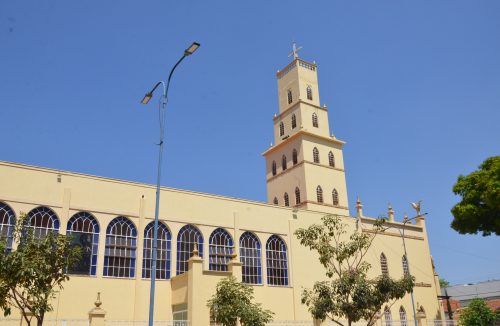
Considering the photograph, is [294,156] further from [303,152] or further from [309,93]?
[309,93]

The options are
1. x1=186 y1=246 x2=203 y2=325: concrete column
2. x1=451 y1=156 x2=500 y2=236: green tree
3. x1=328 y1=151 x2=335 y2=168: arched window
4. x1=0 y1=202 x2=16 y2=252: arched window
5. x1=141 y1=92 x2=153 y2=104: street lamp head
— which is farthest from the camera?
x1=328 y1=151 x2=335 y2=168: arched window

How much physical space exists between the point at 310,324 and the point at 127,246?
11.4 meters

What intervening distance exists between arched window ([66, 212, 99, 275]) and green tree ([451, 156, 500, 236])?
2412cm

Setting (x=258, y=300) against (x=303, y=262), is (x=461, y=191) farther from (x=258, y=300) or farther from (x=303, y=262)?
(x=258, y=300)

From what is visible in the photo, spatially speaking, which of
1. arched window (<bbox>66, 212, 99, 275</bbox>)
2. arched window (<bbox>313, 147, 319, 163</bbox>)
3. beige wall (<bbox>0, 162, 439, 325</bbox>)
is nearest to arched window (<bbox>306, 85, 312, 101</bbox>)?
arched window (<bbox>313, 147, 319, 163</bbox>)

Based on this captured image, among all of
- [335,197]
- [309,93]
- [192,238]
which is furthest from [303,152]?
[192,238]

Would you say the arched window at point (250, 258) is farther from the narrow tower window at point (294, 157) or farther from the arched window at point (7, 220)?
the arched window at point (7, 220)

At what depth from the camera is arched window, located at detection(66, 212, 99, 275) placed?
25.2m

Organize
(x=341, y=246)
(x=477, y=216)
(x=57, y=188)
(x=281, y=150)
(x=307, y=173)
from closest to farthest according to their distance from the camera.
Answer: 1. (x=341, y=246)
2. (x=57, y=188)
3. (x=477, y=216)
4. (x=307, y=173)
5. (x=281, y=150)

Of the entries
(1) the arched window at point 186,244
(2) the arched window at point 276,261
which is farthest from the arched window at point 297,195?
(1) the arched window at point 186,244

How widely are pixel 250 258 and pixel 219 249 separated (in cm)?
245

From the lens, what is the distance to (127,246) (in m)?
26.9

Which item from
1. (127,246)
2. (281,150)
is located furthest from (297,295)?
(281,150)

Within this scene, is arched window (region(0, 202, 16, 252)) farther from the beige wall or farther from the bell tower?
the bell tower
